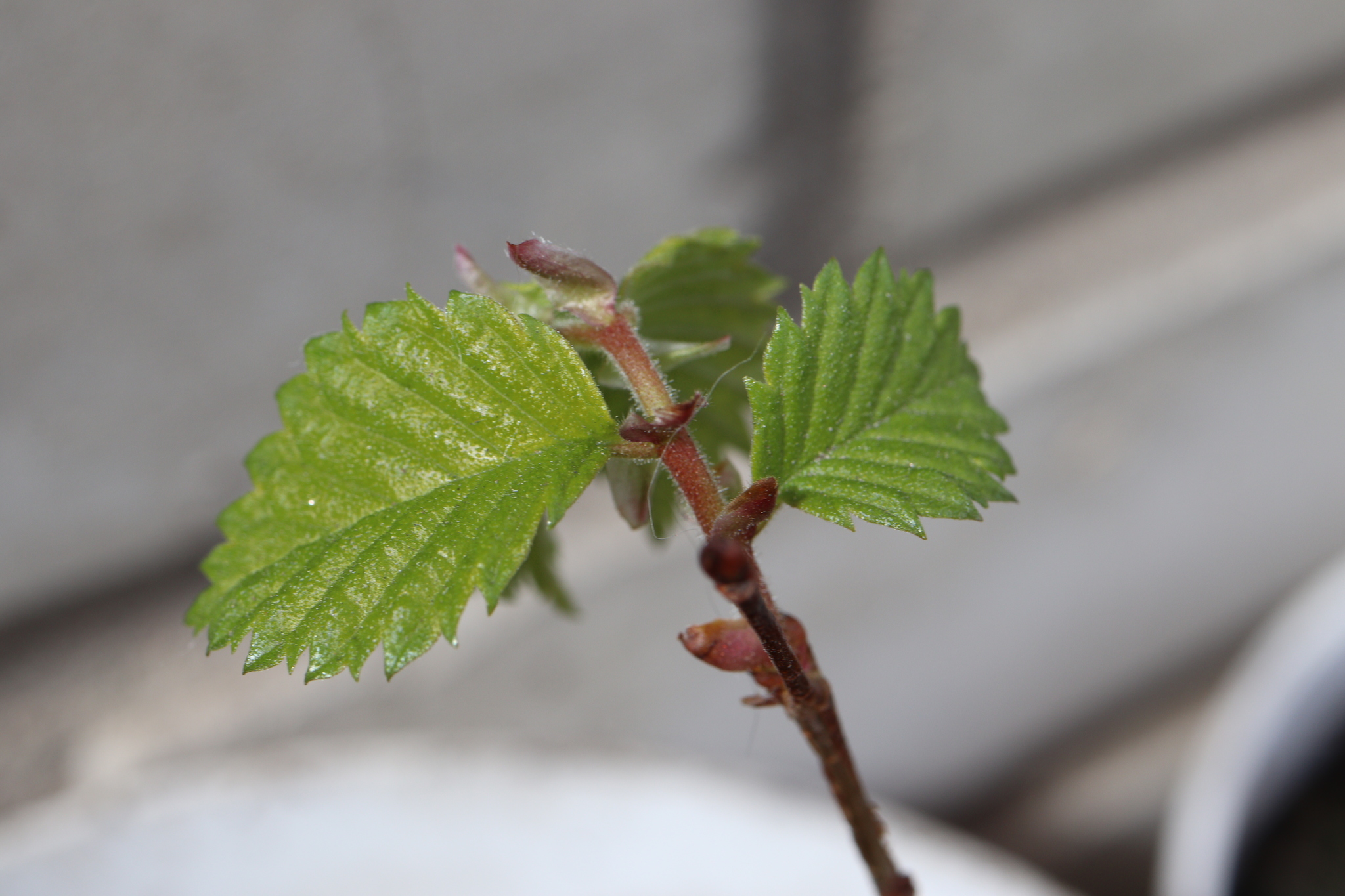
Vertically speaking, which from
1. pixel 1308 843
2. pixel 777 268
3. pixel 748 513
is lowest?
pixel 1308 843

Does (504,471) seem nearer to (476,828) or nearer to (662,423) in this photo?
(662,423)

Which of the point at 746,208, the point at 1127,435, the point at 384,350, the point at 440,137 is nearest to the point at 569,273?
the point at 384,350

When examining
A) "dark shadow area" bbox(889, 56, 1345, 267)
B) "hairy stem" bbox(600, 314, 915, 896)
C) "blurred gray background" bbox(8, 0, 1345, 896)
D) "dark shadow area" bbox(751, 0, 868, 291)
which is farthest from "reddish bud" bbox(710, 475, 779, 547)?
"dark shadow area" bbox(889, 56, 1345, 267)

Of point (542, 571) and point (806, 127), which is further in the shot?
point (806, 127)

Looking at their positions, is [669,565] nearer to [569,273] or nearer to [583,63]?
[583,63]

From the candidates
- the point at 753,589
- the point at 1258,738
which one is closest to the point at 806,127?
the point at 1258,738

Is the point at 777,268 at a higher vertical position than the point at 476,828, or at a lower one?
higher
